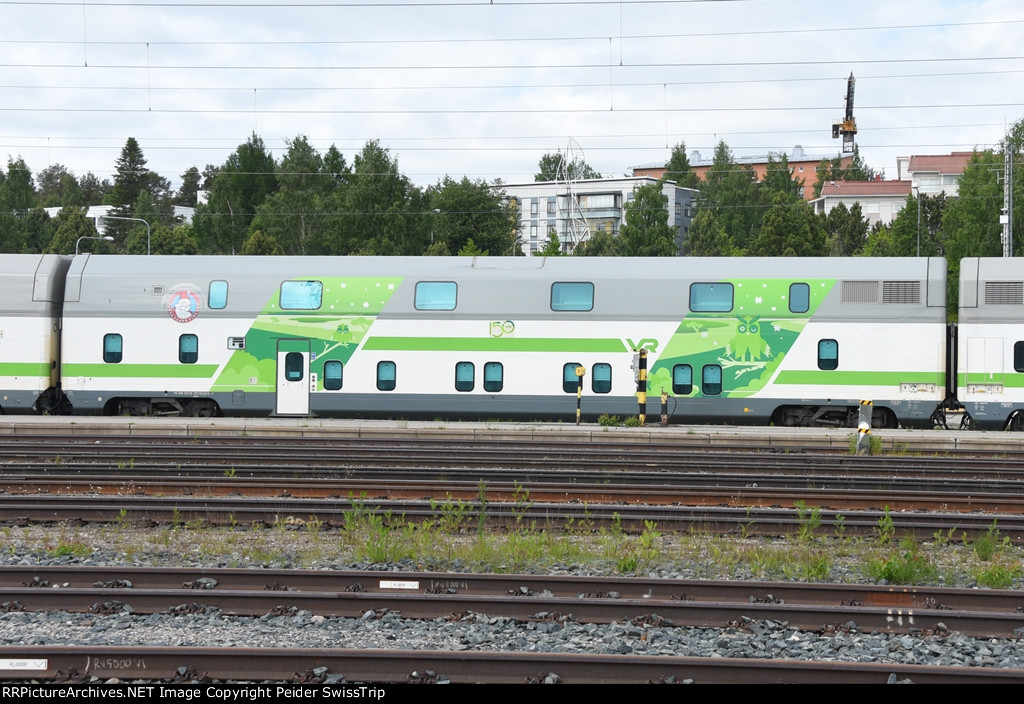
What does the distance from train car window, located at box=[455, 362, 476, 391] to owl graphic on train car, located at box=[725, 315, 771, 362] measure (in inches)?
231

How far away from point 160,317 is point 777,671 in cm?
1920

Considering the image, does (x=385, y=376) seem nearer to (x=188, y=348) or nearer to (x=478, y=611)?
(x=188, y=348)

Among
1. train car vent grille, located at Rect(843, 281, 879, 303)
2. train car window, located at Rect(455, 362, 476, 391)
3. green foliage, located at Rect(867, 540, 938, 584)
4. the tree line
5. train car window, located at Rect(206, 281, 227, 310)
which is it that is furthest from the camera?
the tree line

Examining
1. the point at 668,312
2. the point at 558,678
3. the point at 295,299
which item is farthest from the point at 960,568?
the point at 295,299

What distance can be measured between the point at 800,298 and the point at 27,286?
57.8ft

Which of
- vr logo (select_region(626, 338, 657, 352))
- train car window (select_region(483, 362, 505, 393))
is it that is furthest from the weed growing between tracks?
train car window (select_region(483, 362, 505, 393))

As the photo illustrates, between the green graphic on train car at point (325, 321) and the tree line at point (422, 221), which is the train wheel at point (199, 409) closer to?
the green graphic on train car at point (325, 321)

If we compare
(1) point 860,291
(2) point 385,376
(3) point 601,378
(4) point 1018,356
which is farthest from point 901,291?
(2) point 385,376

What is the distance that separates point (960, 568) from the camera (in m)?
10.2

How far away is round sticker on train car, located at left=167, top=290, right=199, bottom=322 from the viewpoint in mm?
22891

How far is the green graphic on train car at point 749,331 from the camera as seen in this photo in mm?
21672

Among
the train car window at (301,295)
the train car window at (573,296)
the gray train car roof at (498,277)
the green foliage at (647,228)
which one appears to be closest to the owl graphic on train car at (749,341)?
the gray train car roof at (498,277)

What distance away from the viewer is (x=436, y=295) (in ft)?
74.1

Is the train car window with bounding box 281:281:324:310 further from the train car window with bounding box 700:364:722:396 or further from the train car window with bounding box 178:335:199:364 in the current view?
the train car window with bounding box 700:364:722:396
